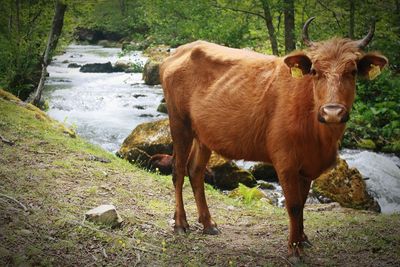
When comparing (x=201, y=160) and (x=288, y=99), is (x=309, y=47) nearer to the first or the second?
(x=288, y=99)

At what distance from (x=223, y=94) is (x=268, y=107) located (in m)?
0.66

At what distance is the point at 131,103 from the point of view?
19250mm

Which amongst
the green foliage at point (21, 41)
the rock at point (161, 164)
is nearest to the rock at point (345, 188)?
the rock at point (161, 164)

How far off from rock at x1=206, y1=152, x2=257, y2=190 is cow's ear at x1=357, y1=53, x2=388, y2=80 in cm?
593

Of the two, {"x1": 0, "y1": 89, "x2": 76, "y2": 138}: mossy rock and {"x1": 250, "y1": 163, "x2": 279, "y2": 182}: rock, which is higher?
{"x1": 0, "y1": 89, "x2": 76, "y2": 138}: mossy rock

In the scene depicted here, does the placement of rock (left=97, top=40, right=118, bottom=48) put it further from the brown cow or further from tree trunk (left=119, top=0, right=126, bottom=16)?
the brown cow

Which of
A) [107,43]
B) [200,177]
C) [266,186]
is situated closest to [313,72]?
[200,177]

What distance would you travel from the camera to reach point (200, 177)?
19.8 feet

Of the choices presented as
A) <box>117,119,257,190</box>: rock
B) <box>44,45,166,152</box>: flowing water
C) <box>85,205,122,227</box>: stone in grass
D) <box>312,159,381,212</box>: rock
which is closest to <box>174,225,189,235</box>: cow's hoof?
<box>85,205,122,227</box>: stone in grass

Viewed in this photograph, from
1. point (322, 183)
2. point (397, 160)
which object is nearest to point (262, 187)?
point (322, 183)

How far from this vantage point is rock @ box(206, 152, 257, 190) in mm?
10227

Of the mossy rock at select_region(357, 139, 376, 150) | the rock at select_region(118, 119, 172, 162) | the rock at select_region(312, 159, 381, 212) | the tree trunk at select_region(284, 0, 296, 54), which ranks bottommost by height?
the mossy rock at select_region(357, 139, 376, 150)

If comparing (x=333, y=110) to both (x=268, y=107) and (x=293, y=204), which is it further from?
(x=293, y=204)

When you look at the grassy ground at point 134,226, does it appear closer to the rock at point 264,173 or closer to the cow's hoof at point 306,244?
the cow's hoof at point 306,244
